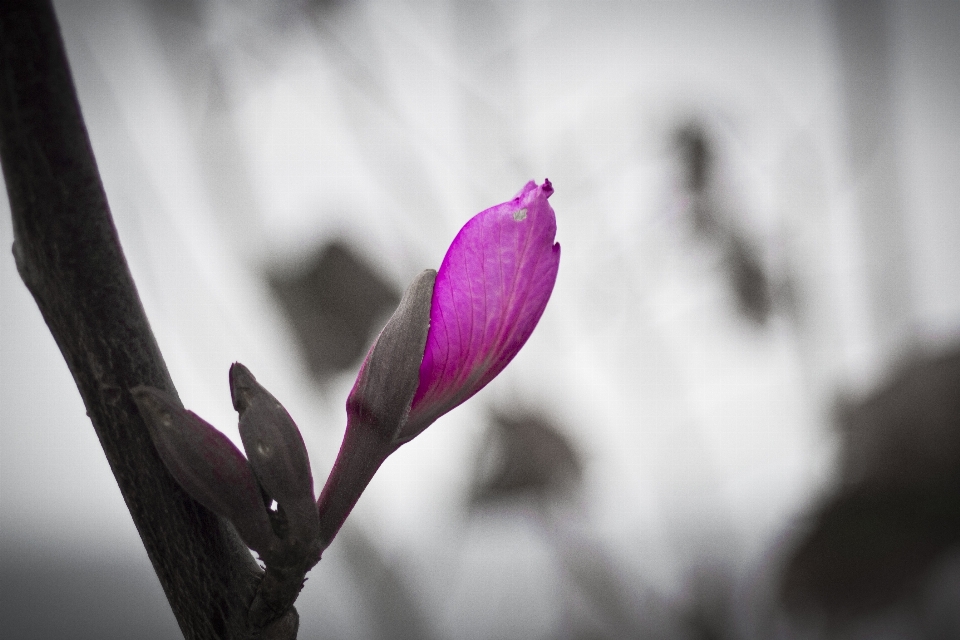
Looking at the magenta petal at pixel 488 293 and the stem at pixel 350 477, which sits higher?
the magenta petal at pixel 488 293

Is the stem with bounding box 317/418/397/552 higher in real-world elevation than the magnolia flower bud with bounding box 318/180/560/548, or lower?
lower

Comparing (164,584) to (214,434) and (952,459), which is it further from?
(952,459)

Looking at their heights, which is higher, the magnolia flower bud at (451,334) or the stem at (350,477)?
the magnolia flower bud at (451,334)
